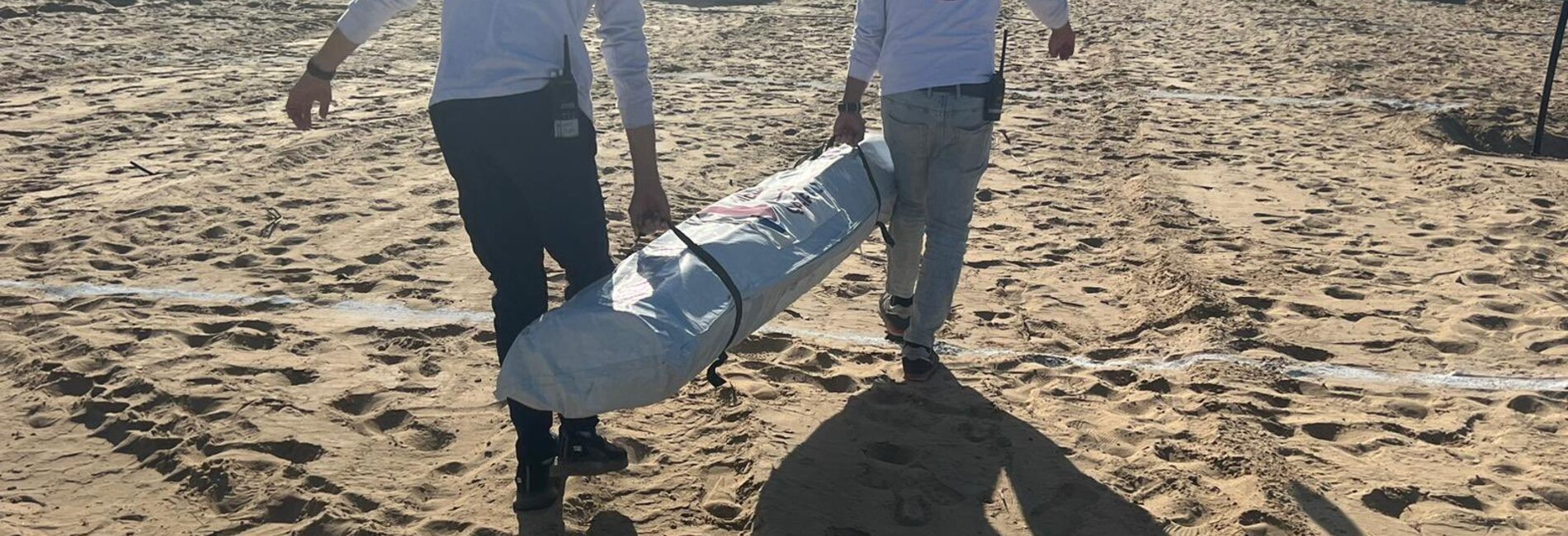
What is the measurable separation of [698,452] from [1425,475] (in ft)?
7.43

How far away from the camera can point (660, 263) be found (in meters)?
3.47

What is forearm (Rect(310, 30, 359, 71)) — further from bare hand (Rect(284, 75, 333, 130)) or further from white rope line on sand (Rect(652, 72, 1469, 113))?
white rope line on sand (Rect(652, 72, 1469, 113))

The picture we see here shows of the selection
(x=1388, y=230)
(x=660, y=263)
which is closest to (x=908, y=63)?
(x=660, y=263)

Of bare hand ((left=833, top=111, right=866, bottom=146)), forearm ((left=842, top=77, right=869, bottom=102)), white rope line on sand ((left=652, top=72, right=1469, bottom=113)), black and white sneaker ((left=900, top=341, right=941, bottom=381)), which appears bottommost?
white rope line on sand ((left=652, top=72, right=1469, bottom=113))

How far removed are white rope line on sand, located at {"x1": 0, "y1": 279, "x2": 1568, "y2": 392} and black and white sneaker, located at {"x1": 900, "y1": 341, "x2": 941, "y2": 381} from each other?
1.24ft

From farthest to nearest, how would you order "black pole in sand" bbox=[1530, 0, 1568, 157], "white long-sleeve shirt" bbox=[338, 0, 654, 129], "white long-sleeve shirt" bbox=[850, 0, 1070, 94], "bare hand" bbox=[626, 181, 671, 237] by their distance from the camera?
"black pole in sand" bbox=[1530, 0, 1568, 157] → "white long-sleeve shirt" bbox=[850, 0, 1070, 94] → "bare hand" bbox=[626, 181, 671, 237] → "white long-sleeve shirt" bbox=[338, 0, 654, 129]

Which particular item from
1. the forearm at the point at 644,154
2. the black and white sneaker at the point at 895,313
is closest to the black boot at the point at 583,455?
the forearm at the point at 644,154

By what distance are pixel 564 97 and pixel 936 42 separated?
4.97 feet

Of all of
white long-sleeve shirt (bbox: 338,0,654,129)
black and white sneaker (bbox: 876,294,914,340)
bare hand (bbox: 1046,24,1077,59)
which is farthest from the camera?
black and white sneaker (bbox: 876,294,914,340)

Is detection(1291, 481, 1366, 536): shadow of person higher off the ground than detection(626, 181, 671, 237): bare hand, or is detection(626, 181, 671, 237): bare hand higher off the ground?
detection(626, 181, 671, 237): bare hand

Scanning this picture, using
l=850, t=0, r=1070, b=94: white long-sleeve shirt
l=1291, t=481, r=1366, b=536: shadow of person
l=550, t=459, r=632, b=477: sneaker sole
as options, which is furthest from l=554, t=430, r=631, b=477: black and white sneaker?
l=1291, t=481, r=1366, b=536: shadow of person

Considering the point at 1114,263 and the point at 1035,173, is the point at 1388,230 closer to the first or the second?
the point at 1114,263

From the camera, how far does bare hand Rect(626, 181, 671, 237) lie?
11.0 feet

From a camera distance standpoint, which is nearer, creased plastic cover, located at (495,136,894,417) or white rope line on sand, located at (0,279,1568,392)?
creased plastic cover, located at (495,136,894,417)
